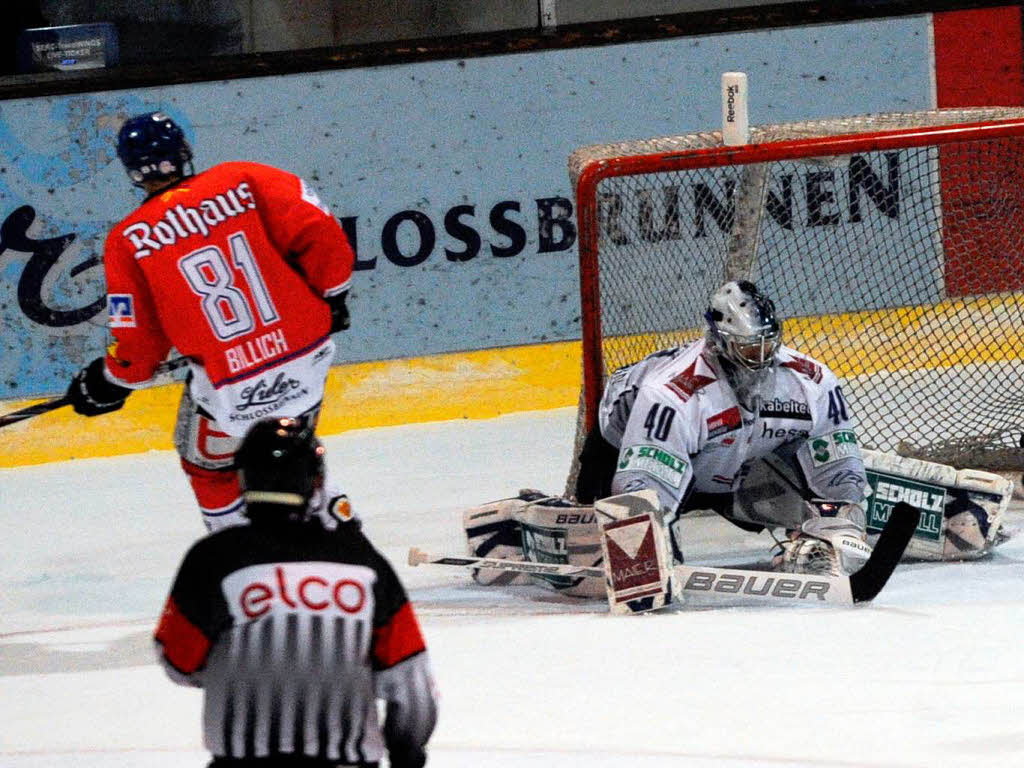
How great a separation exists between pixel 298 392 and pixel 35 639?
965 mm

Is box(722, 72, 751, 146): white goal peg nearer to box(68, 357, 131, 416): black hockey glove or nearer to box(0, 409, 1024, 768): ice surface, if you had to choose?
box(0, 409, 1024, 768): ice surface

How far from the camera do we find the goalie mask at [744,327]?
4.09m

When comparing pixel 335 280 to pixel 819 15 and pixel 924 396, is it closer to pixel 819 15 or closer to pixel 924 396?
pixel 924 396

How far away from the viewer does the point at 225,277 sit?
3734 millimetres

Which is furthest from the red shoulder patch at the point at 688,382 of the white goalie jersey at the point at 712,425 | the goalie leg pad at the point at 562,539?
the goalie leg pad at the point at 562,539

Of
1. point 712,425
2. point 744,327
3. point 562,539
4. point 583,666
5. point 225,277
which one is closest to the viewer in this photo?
point 583,666

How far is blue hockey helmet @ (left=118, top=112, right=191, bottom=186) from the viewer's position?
374 cm

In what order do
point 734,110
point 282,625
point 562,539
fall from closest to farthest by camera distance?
point 282,625
point 562,539
point 734,110

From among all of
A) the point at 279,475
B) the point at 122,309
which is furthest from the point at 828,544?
the point at 279,475

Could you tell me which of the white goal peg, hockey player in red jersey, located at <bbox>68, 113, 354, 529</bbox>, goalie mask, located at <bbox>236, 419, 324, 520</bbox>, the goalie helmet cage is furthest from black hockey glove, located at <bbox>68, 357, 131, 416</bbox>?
goalie mask, located at <bbox>236, 419, 324, 520</bbox>

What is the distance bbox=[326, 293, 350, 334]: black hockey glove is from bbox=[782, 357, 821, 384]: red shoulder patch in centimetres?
112

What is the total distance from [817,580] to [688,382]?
0.56 m

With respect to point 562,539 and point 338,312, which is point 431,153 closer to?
point 562,539

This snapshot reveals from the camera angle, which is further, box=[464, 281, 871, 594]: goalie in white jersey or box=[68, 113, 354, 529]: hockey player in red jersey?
box=[464, 281, 871, 594]: goalie in white jersey
